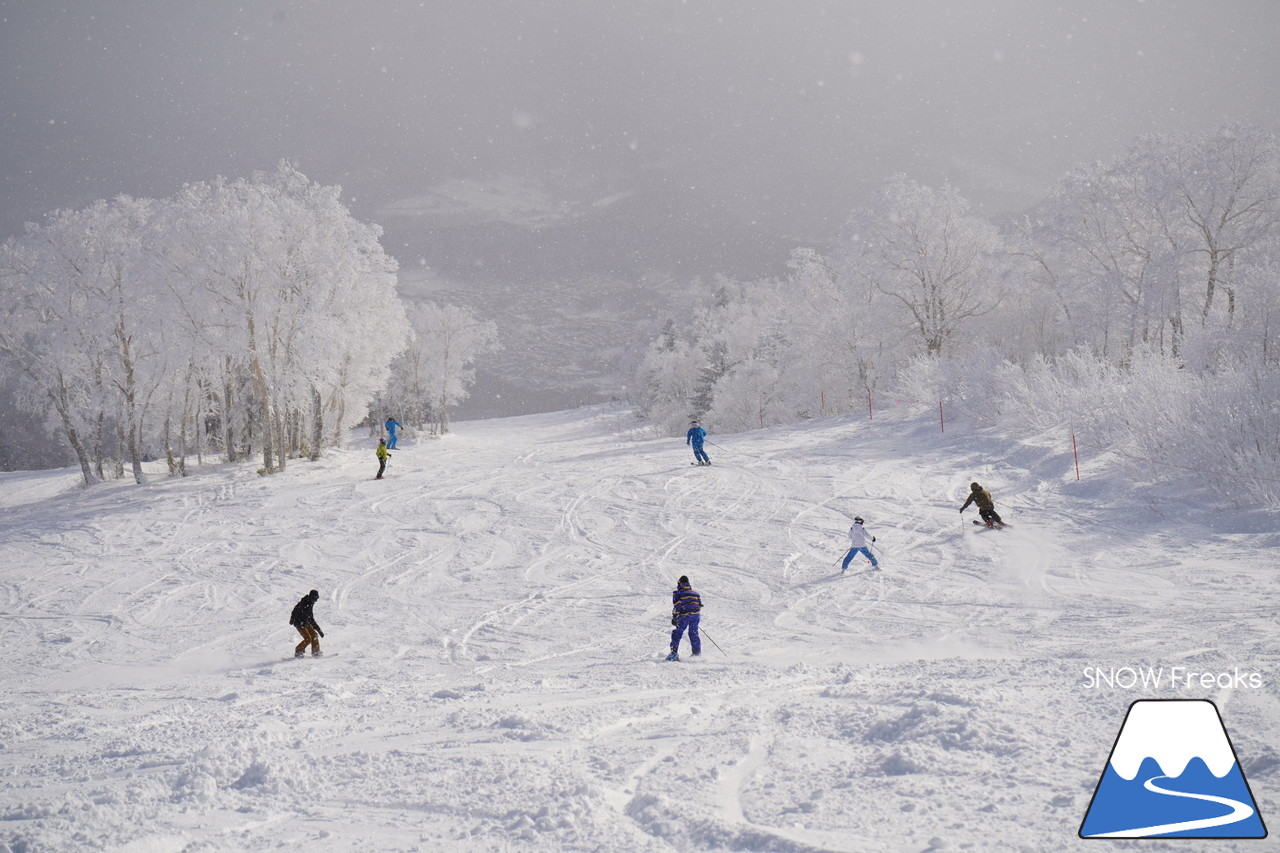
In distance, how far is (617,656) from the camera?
10586 mm

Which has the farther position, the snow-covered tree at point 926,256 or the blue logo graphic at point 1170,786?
the snow-covered tree at point 926,256

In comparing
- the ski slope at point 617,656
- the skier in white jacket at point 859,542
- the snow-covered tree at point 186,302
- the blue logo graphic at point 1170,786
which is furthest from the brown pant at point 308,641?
the snow-covered tree at point 186,302

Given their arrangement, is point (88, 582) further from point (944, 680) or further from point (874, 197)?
point (874, 197)

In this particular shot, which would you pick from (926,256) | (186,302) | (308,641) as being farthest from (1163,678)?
(926,256)

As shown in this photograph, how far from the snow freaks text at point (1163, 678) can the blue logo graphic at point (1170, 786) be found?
7.74 feet

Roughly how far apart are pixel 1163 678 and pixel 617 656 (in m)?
6.56

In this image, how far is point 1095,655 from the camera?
27.4 feet

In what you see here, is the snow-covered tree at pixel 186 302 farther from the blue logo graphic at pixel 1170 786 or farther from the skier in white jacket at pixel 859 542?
the blue logo graphic at pixel 1170 786

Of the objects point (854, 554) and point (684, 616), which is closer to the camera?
point (684, 616)

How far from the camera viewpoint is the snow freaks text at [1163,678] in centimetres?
644

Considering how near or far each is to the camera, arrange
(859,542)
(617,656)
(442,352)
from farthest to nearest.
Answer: (442,352) → (859,542) → (617,656)

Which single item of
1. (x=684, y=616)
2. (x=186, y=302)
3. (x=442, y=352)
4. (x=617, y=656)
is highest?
(x=442, y=352)

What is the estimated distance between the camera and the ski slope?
5.06 metres

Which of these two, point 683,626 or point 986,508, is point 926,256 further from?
point 683,626
